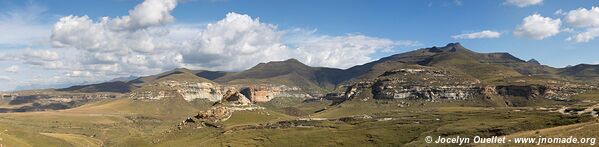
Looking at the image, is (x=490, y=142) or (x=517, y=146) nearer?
(x=517, y=146)

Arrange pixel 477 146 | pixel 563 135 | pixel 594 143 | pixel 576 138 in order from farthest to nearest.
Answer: pixel 477 146 < pixel 563 135 < pixel 576 138 < pixel 594 143

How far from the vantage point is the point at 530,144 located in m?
155

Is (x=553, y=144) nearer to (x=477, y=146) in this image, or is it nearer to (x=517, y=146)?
(x=517, y=146)

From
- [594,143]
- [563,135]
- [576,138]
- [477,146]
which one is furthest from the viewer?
[477,146]

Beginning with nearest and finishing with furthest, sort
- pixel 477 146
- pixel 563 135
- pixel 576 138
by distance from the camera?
1. pixel 576 138
2. pixel 563 135
3. pixel 477 146

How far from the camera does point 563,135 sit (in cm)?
15588

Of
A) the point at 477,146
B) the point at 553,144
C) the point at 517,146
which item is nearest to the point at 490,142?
the point at 477,146

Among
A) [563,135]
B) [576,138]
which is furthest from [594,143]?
[563,135]

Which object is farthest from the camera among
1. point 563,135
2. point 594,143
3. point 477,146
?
point 477,146

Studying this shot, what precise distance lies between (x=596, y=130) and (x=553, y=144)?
18946mm

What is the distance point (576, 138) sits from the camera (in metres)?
146

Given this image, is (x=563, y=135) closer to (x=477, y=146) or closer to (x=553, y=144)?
(x=553, y=144)

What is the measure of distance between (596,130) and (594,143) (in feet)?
63.2

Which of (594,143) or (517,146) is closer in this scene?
(594,143)
